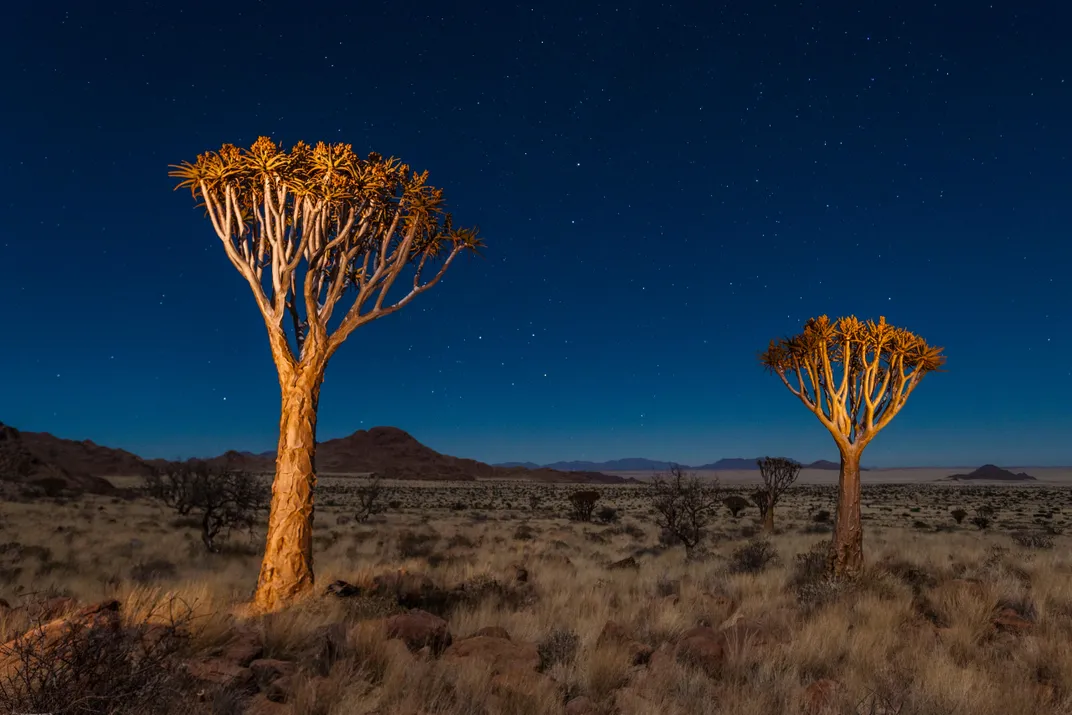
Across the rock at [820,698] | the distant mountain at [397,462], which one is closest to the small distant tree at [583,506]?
the rock at [820,698]

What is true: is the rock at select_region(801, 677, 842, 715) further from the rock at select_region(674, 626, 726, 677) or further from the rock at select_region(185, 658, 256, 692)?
the rock at select_region(185, 658, 256, 692)

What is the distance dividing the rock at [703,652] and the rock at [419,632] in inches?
96.3

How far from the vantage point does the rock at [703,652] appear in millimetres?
6129

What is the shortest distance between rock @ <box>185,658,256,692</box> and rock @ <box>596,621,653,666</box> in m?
3.62

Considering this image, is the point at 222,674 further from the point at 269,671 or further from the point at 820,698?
the point at 820,698

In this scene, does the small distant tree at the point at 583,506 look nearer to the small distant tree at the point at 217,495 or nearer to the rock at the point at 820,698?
the small distant tree at the point at 217,495

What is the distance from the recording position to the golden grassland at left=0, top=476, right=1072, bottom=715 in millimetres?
5047

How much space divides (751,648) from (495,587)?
4.81 m

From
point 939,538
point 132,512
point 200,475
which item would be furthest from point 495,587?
point 132,512

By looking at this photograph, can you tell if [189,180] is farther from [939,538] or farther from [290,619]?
[939,538]

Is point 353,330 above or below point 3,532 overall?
above

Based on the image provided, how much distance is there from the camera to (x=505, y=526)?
2598 centimetres

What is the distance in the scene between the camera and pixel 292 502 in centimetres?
836

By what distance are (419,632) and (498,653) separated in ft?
3.23
